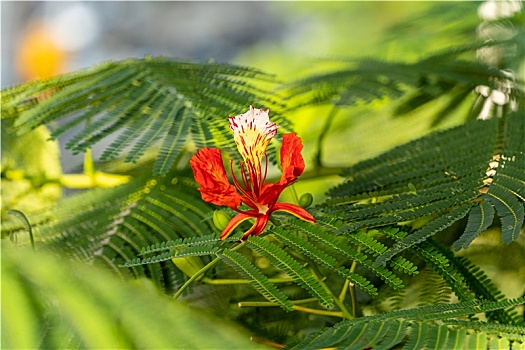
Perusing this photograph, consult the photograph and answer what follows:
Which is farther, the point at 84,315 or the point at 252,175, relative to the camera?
the point at 252,175

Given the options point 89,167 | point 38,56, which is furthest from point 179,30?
point 89,167

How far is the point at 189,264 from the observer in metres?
0.41

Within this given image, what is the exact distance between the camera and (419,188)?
438 mm

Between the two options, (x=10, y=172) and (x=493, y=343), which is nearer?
(x=493, y=343)

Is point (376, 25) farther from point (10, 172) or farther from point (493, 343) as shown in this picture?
point (493, 343)

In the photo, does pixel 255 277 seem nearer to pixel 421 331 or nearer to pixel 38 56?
pixel 421 331

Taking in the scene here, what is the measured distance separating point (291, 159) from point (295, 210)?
0.09 ft

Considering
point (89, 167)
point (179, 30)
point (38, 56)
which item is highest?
point (179, 30)

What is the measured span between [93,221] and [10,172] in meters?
0.19

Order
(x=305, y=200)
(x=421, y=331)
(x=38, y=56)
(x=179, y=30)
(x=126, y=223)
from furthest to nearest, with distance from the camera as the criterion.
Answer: (x=179, y=30)
(x=38, y=56)
(x=126, y=223)
(x=305, y=200)
(x=421, y=331)

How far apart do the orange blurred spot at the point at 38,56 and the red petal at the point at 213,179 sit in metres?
1.52

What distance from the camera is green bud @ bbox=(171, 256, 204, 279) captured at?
1.33 ft

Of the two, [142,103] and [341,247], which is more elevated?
[142,103]

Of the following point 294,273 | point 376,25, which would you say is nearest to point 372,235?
point 294,273
